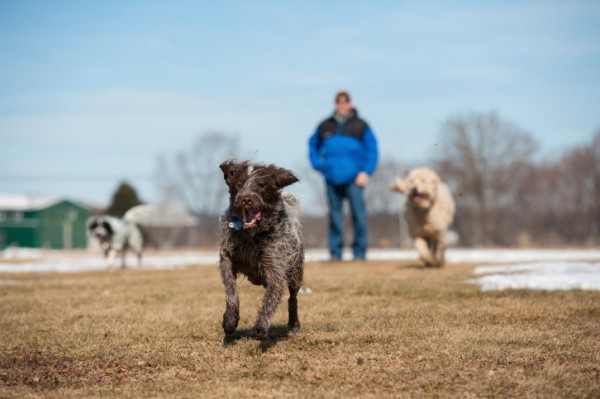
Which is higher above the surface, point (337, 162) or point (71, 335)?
point (337, 162)

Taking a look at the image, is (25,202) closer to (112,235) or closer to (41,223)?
(41,223)

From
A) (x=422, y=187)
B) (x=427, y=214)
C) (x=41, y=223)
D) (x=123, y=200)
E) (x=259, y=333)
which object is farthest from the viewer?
(x=41, y=223)

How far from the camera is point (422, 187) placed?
45.5 feet

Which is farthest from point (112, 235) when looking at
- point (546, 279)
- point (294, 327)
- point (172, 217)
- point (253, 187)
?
point (172, 217)

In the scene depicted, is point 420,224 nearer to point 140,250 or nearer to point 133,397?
point 140,250

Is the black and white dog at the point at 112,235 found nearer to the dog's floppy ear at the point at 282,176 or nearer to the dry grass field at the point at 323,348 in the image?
the dry grass field at the point at 323,348

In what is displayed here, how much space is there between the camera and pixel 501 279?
10.1m

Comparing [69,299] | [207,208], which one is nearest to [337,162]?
[69,299]

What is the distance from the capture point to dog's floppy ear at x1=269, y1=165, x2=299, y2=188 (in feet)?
20.2

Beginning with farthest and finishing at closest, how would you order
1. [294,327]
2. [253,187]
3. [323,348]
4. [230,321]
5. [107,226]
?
[107,226], [294,327], [253,187], [230,321], [323,348]

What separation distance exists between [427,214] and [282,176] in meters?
8.30

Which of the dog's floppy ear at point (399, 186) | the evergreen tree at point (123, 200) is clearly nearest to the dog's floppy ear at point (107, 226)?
the dog's floppy ear at point (399, 186)

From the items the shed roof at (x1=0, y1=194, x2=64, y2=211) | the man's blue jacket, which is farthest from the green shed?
the man's blue jacket

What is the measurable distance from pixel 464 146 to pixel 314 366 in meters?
54.8
